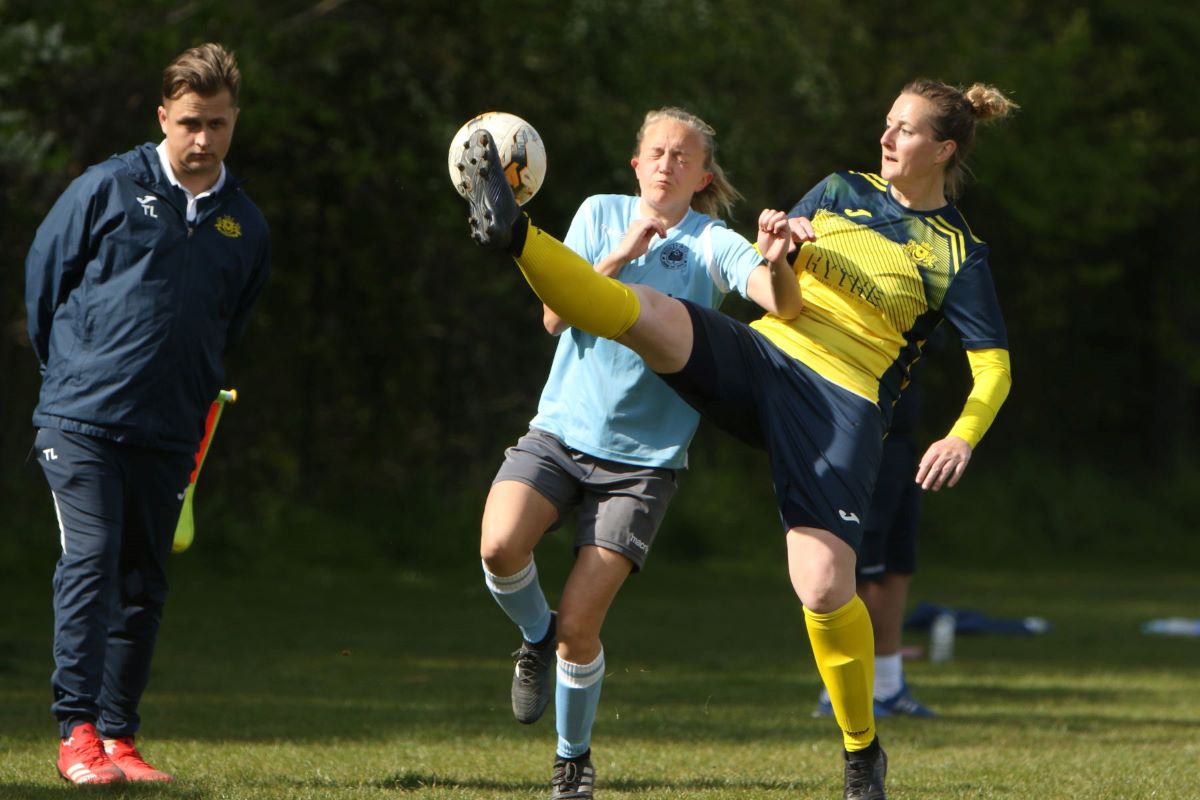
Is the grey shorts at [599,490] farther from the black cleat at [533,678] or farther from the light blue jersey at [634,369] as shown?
the black cleat at [533,678]

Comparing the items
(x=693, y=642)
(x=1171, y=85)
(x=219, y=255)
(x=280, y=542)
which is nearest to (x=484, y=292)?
(x=280, y=542)

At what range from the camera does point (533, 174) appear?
557 centimetres

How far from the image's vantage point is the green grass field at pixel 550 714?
5.96m

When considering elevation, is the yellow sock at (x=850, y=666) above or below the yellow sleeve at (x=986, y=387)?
below

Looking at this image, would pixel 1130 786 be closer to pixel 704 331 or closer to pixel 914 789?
pixel 914 789

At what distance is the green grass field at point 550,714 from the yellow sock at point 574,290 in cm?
156

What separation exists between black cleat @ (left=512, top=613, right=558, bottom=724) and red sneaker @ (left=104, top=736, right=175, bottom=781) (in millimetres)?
1103

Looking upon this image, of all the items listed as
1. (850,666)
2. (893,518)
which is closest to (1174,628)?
(893,518)

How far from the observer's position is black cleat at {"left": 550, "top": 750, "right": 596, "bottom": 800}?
5414mm

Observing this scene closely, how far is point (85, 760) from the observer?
536 cm

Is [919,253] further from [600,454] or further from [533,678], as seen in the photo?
[533,678]

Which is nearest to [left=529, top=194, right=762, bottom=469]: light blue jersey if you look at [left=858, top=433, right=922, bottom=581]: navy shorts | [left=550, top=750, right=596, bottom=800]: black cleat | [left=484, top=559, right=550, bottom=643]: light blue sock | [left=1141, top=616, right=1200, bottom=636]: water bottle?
[left=484, top=559, right=550, bottom=643]: light blue sock

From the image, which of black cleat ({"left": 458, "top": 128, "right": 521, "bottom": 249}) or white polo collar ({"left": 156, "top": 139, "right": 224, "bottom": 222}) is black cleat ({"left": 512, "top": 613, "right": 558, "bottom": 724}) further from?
white polo collar ({"left": 156, "top": 139, "right": 224, "bottom": 222})

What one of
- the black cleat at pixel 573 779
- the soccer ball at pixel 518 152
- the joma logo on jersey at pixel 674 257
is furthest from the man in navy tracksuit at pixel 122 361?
the joma logo on jersey at pixel 674 257
